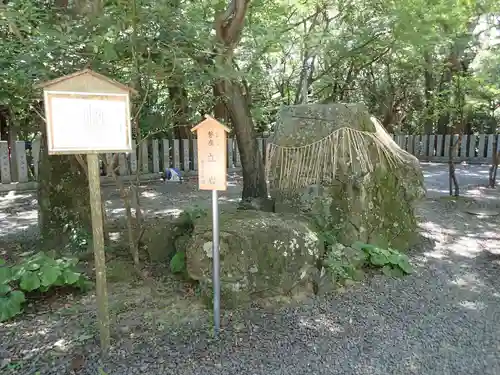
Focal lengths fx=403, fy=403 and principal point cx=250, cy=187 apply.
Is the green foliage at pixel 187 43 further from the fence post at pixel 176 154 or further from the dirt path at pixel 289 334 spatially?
the fence post at pixel 176 154

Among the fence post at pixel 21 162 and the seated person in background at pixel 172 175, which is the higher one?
the fence post at pixel 21 162

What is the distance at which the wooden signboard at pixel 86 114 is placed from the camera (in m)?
2.18

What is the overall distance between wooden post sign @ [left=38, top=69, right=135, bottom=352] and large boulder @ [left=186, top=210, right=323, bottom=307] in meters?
0.84


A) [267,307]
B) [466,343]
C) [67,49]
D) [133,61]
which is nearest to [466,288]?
[466,343]

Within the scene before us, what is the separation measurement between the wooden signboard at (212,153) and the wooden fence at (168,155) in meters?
0.97

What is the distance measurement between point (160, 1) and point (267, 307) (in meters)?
2.37

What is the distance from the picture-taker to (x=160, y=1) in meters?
2.89

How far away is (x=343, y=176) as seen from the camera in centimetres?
414

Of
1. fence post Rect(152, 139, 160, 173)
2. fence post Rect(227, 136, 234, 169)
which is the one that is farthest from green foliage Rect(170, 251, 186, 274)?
fence post Rect(227, 136, 234, 169)

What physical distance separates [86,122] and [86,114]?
0.15 ft

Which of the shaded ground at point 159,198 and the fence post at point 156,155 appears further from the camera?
the fence post at point 156,155

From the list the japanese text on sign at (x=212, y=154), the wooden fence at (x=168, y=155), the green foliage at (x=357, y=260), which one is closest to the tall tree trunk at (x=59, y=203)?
the wooden fence at (x=168, y=155)

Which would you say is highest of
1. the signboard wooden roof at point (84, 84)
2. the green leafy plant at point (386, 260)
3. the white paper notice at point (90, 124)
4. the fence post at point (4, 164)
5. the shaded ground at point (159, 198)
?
the signboard wooden roof at point (84, 84)

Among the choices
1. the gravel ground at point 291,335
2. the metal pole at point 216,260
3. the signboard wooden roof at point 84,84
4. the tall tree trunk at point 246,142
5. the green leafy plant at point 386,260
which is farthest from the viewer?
the tall tree trunk at point 246,142
